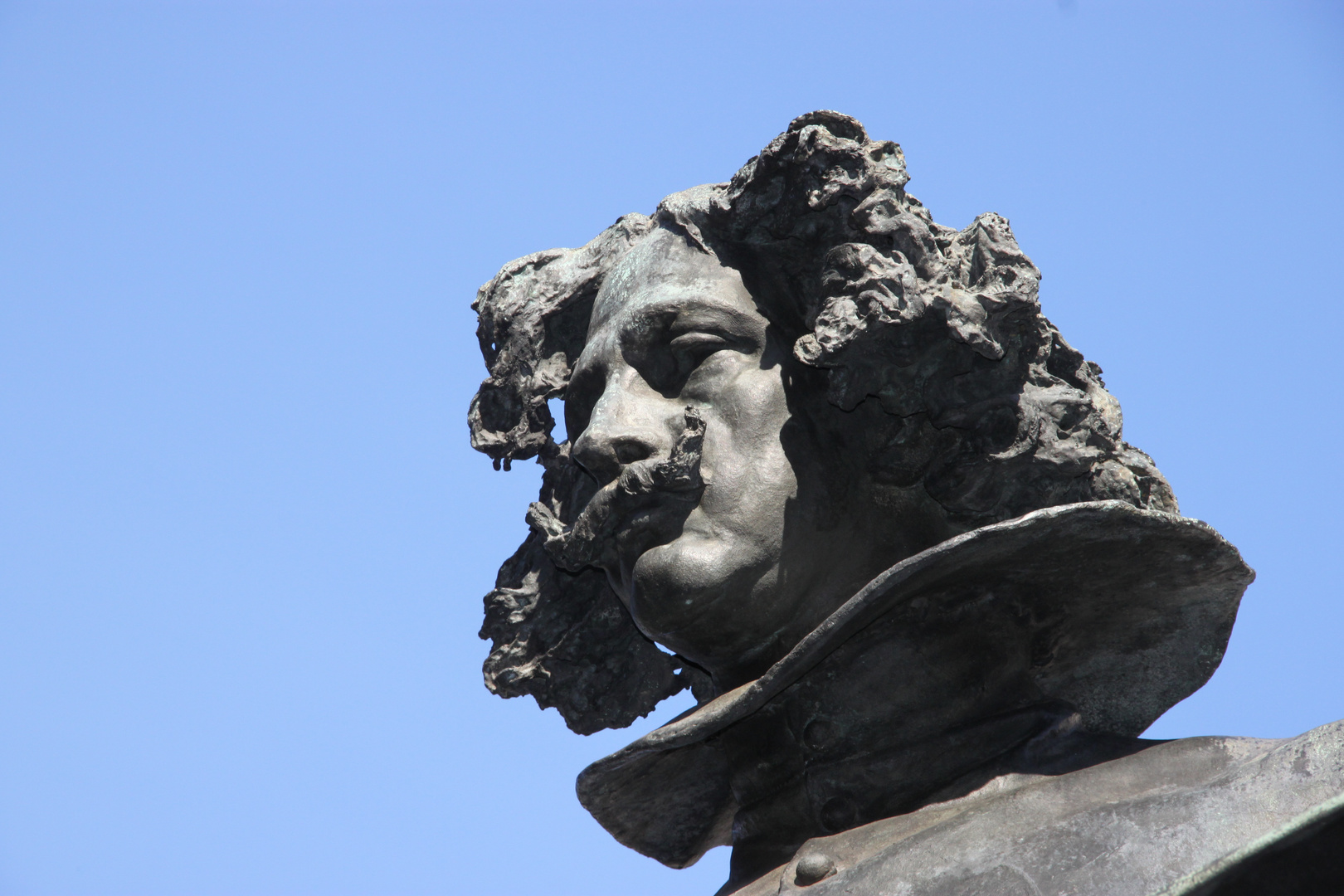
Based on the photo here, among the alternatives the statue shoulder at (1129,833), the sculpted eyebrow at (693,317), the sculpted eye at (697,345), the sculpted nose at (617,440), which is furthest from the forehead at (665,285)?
the statue shoulder at (1129,833)

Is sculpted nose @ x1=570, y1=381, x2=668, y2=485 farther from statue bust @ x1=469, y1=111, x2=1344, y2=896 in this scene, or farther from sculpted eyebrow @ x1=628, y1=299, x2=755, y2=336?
sculpted eyebrow @ x1=628, y1=299, x2=755, y2=336

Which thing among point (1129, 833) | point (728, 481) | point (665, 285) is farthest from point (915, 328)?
point (1129, 833)

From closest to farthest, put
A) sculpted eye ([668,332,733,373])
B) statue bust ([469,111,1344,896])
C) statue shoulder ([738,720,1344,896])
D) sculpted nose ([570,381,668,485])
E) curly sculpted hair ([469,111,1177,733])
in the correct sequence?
1. statue shoulder ([738,720,1344,896])
2. statue bust ([469,111,1344,896])
3. curly sculpted hair ([469,111,1177,733])
4. sculpted nose ([570,381,668,485])
5. sculpted eye ([668,332,733,373])

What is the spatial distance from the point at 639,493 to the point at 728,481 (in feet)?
1.00

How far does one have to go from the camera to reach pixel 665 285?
6.38 metres

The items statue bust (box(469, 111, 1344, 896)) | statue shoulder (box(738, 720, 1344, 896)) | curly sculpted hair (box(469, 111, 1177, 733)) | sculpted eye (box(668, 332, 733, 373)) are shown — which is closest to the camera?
statue shoulder (box(738, 720, 1344, 896))

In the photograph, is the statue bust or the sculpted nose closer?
the statue bust

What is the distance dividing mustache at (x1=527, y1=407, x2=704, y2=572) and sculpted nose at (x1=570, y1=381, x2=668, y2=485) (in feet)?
0.21

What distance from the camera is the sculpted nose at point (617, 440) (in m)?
5.96

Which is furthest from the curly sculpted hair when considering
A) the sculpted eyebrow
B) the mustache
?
the mustache

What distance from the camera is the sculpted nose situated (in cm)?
596

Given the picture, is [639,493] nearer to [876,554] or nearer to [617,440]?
[617,440]

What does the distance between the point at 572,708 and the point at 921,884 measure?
7.66ft

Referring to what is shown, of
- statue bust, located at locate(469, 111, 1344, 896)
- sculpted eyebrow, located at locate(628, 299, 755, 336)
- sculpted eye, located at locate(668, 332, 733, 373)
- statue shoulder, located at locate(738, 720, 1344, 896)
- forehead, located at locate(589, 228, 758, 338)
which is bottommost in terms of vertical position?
statue shoulder, located at locate(738, 720, 1344, 896)
